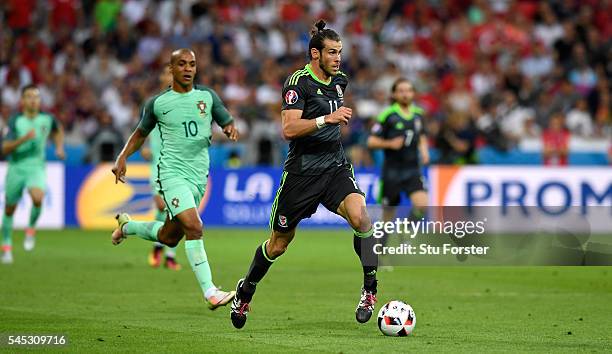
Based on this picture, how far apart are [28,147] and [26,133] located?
0.25m

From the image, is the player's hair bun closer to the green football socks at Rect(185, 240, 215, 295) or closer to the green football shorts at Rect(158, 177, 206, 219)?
the green football shorts at Rect(158, 177, 206, 219)

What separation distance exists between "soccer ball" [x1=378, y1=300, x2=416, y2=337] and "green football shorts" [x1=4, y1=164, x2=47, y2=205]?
994 centimetres

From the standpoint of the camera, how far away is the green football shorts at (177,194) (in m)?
11.8

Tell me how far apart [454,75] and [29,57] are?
33.2ft

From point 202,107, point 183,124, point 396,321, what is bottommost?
point 396,321

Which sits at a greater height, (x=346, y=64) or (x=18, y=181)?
(x=346, y=64)

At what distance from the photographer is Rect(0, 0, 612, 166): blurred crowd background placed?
85.0 feet

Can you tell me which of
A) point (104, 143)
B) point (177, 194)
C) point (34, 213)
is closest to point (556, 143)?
point (104, 143)

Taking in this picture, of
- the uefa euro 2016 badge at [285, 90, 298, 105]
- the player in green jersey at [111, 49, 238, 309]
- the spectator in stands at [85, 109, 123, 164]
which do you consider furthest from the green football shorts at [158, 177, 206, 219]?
the spectator in stands at [85, 109, 123, 164]

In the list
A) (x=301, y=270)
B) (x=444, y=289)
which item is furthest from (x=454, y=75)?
(x=444, y=289)

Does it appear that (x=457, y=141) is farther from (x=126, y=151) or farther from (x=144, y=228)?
(x=126, y=151)

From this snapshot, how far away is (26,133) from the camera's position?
18.7 metres

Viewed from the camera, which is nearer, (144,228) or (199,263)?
(199,263)

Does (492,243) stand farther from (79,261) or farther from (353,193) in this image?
(79,261)
